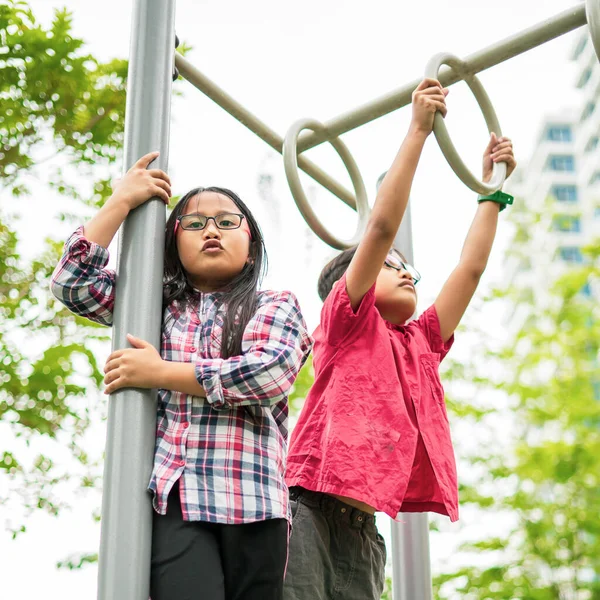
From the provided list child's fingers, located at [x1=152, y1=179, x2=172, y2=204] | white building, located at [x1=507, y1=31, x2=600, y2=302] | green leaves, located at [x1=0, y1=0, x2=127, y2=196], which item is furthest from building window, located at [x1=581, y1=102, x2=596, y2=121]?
child's fingers, located at [x1=152, y1=179, x2=172, y2=204]

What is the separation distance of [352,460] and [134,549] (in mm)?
682

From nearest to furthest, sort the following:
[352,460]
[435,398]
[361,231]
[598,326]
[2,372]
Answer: [352,460]
[435,398]
[361,231]
[2,372]
[598,326]

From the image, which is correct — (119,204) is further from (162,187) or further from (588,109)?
(588,109)

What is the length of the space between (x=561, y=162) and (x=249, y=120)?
44.7 m

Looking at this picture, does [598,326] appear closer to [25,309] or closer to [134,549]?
[25,309]

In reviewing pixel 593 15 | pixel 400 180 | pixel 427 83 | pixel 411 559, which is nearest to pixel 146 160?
pixel 400 180

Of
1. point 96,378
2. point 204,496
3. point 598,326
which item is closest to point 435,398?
point 204,496

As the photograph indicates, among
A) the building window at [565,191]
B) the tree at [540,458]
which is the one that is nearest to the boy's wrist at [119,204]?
the tree at [540,458]

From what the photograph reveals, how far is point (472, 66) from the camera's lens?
7.25 ft

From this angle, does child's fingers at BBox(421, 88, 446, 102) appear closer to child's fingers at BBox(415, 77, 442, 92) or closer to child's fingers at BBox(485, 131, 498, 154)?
child's fingers at BBox(415, 77, 442, 92)

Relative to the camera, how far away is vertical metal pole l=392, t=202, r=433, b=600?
7.97ft

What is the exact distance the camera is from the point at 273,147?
262cm

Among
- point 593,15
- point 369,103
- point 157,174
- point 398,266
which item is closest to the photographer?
point 157,174

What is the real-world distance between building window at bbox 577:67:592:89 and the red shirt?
126ft
